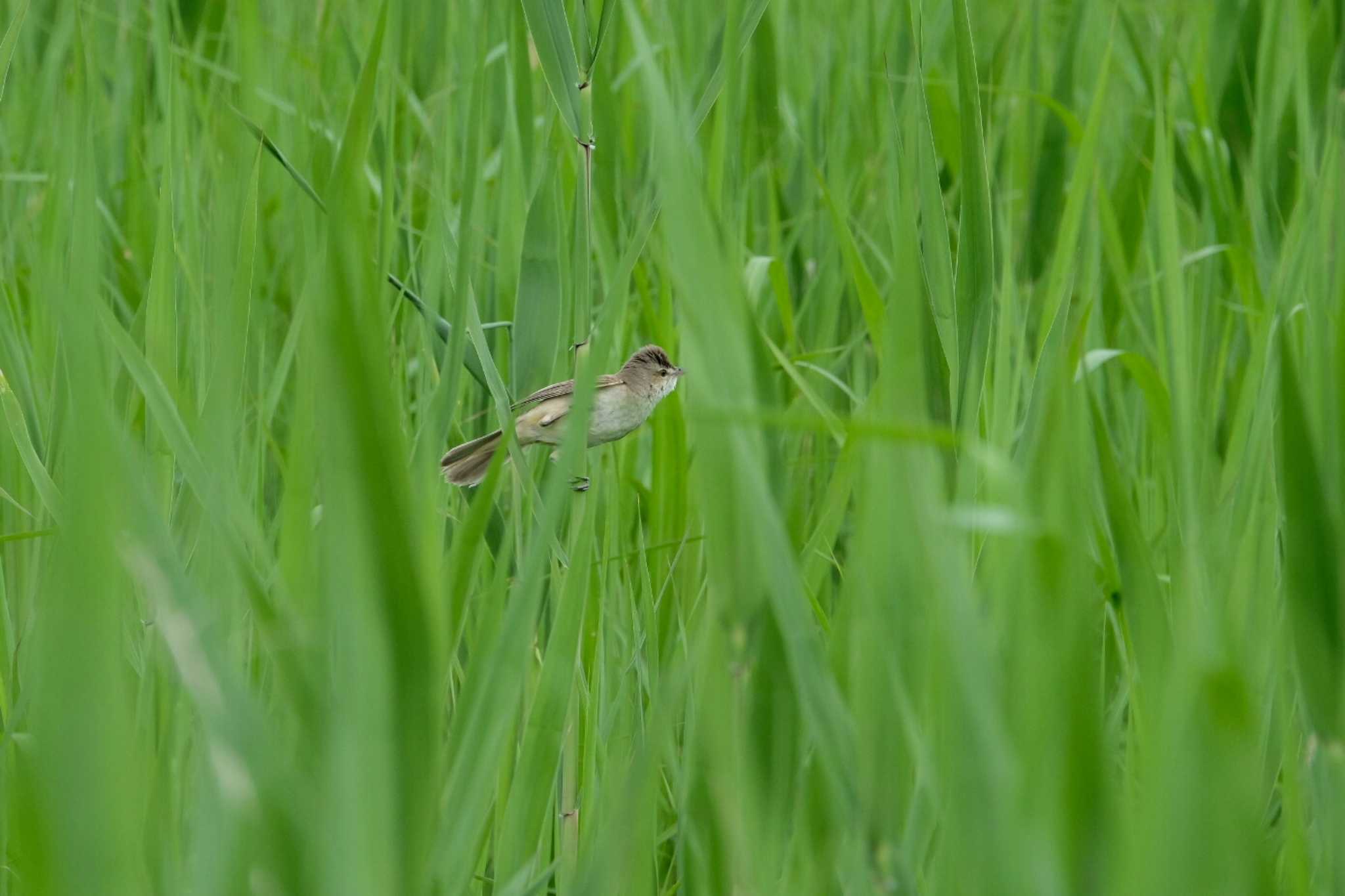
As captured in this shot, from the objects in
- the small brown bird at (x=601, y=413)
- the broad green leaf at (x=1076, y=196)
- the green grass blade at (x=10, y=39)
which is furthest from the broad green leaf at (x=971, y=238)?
the green grass blade at (x=10, y=39)

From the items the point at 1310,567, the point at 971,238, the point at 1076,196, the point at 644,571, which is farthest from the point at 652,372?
the point at 1310,567

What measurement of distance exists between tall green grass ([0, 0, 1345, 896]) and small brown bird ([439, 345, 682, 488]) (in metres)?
0.06

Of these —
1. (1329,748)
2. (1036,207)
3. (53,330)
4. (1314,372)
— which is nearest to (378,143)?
(53,330)

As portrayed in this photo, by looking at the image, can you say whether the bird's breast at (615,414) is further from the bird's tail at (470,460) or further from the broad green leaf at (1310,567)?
the broad green leaf at (1310,567)

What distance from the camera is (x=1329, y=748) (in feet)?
2.92

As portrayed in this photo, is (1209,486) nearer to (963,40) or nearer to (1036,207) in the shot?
Answer: (963,40)

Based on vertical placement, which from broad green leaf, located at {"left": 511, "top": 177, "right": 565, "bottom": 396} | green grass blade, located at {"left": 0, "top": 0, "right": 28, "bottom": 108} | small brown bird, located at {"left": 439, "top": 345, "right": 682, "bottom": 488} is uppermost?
green grass blade, located at {"left": 0, "top": 0, "right": 28, "bottom": 108}

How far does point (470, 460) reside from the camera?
1789mm

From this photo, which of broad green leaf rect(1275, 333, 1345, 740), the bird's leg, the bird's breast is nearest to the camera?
broad green leaf rect(1275, 333, 1345, 740)

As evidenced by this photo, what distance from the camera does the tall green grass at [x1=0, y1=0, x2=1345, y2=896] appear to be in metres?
0.66

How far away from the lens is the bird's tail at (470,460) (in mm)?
1762

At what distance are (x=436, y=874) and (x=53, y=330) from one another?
1151 millimetres

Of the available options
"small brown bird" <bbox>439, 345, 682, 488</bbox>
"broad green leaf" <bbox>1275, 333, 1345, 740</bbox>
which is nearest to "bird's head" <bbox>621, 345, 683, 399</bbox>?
"small brown bird" <bbox>439, 345, 682, 488</bbox>

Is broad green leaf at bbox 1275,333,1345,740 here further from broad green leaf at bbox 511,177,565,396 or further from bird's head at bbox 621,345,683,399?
bird's head at bbox 621,345,683,399
